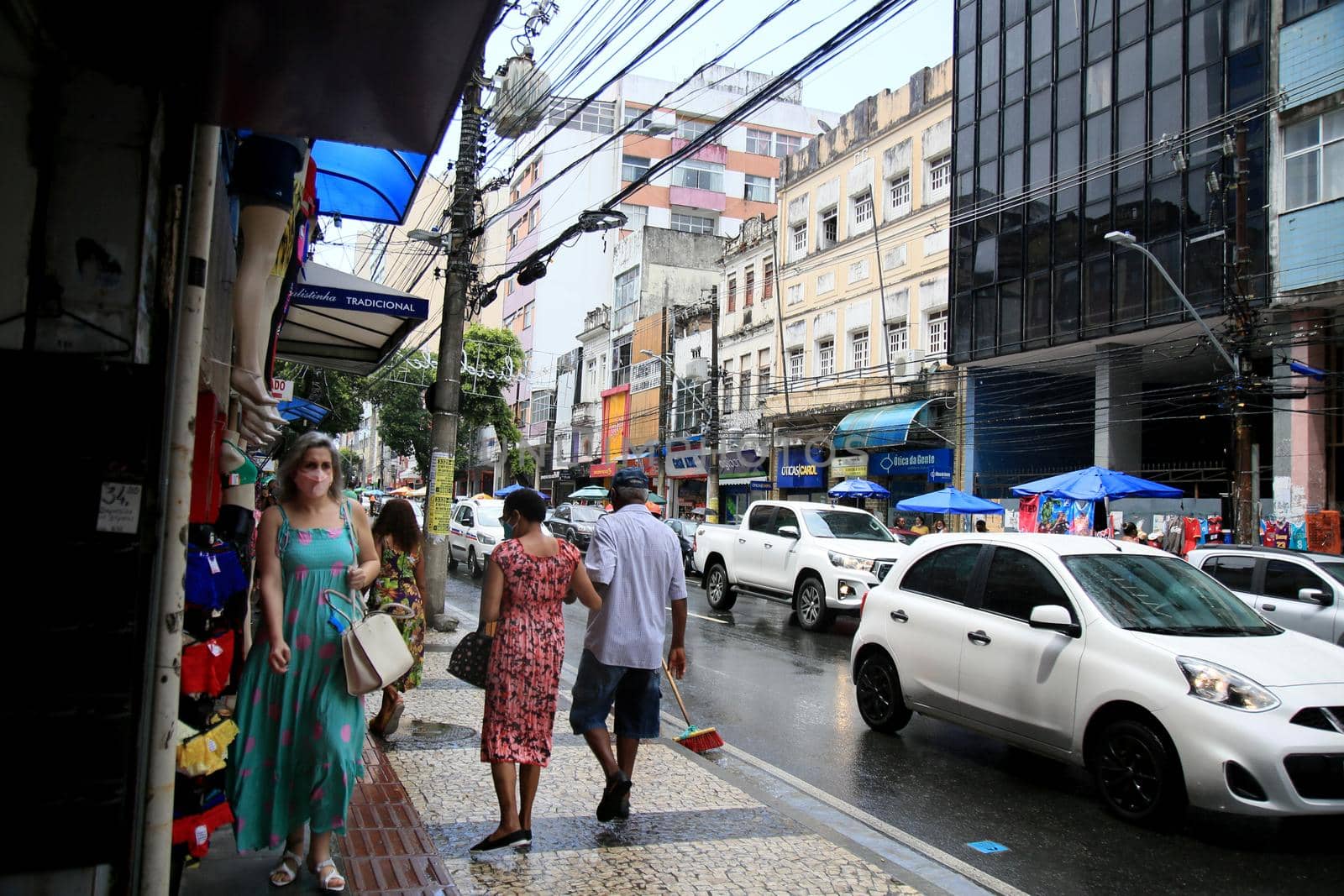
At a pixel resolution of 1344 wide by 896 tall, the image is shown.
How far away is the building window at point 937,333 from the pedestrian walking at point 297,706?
26.4m

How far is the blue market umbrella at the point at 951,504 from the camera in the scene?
2255 centimetres

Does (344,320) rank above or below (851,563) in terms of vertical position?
above

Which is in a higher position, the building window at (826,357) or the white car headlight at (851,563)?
the building window at (826,357)

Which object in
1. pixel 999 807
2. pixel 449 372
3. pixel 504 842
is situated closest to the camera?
pixel 504 842

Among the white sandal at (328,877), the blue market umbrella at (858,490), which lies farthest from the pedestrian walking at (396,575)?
the blue market umbrella at (858,490)

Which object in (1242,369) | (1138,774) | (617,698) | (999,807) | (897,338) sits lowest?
(999,807)

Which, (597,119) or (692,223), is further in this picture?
(597,119)

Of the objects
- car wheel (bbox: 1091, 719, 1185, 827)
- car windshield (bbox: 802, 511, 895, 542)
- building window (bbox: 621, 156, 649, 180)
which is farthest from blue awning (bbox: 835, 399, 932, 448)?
building window (bbox: 621, 156, 649, 180)

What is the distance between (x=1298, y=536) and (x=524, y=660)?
63.1 feet

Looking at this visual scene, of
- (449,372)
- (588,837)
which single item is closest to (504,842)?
(588,837)

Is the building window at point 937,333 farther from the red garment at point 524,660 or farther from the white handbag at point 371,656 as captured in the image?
the white handbag at point 371,656

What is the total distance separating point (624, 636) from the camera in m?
5.38

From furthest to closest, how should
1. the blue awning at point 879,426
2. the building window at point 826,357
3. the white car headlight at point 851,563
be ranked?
the building window at point 826,357
the blue awning at point 879,426
the white car headlight at point 851,563

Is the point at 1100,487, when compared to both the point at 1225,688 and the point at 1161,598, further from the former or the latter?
the point at 1225,688
